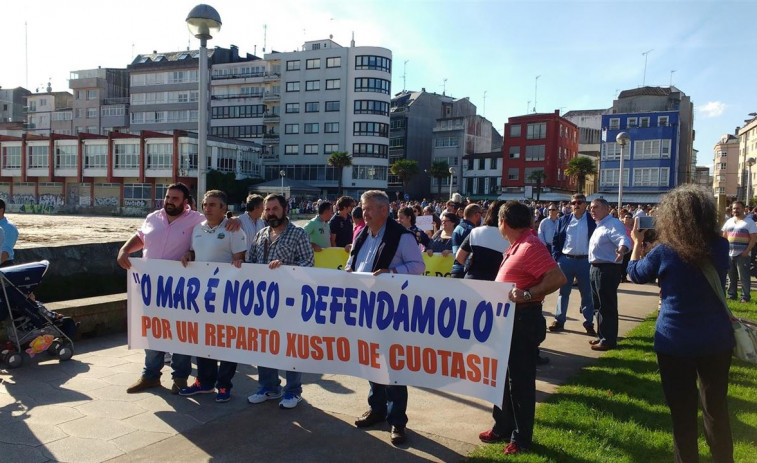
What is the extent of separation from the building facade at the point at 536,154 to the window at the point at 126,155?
43027 mm

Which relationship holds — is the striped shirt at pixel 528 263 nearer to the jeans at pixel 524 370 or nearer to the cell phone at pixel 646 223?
the jeans at pixel 524 370

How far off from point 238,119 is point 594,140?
174 feet

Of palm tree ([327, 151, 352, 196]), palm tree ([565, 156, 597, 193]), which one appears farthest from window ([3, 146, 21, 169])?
palm tree ([565, 156, 597, 193])

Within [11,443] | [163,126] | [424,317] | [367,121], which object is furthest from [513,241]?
[163,126]

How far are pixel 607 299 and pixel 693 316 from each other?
161 inches

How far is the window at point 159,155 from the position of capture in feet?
201

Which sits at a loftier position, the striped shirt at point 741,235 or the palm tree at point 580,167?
the palm tree at point 580,167

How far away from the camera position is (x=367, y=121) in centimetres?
7062

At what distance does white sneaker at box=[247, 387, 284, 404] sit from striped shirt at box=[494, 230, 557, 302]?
2473mm

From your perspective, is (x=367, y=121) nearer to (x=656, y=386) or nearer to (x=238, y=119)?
(x=238, y=119)

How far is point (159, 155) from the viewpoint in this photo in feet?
202

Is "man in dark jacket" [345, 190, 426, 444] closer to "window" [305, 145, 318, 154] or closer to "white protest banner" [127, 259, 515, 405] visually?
"white protest banner" [127, 259, 515, 405]

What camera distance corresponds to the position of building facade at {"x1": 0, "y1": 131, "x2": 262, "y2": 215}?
6125 centimetres

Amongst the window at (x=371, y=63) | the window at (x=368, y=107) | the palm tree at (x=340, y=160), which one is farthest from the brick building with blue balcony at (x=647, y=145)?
the palm tree at (x=340, y=160)
